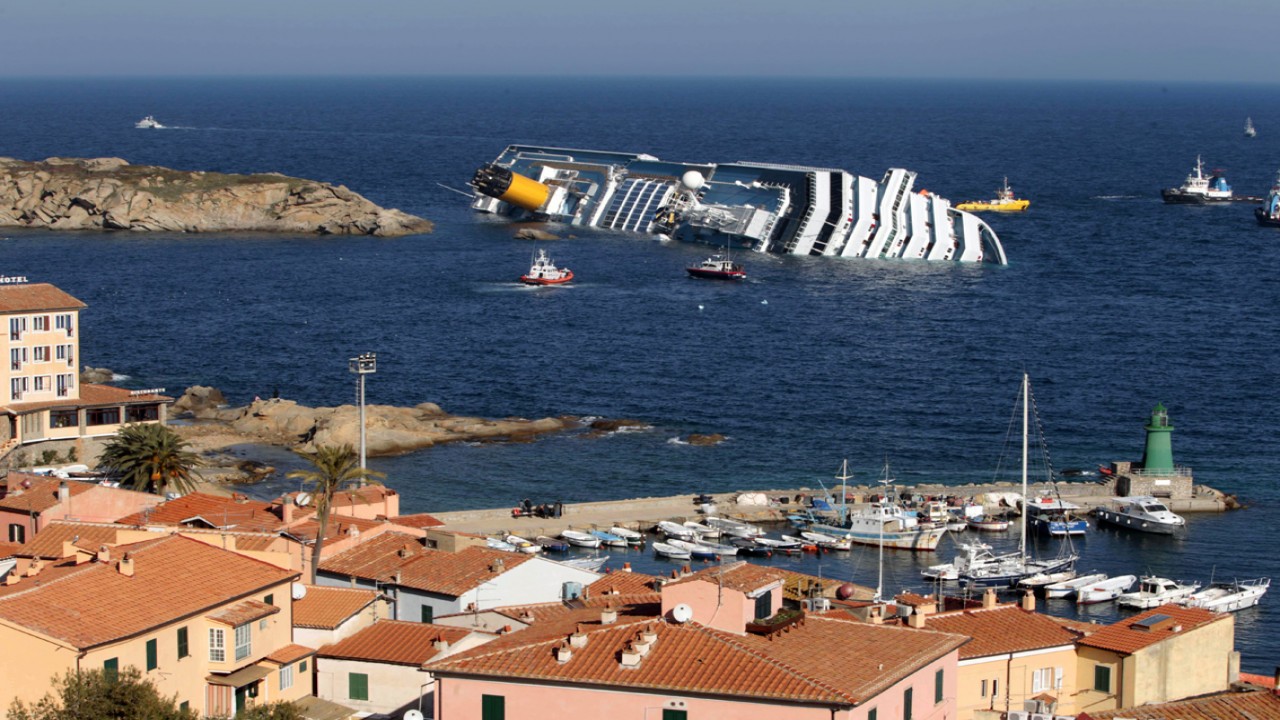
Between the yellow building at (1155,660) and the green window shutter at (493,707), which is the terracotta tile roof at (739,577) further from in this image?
the yellow building at (1155,660)

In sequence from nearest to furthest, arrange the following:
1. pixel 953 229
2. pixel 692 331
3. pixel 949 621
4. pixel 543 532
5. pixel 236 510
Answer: pixel 949 621 → pixel 236 510 → pixel 543 532 → pixel 692 331 → pixel 953 229

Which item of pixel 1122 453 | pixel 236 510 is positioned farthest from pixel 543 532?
pixel 1122 453

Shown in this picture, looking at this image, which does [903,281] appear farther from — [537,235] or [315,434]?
[315,434]

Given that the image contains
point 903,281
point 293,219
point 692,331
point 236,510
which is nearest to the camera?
point 236,510

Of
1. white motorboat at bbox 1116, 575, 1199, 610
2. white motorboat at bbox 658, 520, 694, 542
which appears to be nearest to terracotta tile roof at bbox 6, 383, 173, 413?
white motorboat at bbox 658, 520, 694, 542

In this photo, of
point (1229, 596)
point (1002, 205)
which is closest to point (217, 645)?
point (1229, 596)
